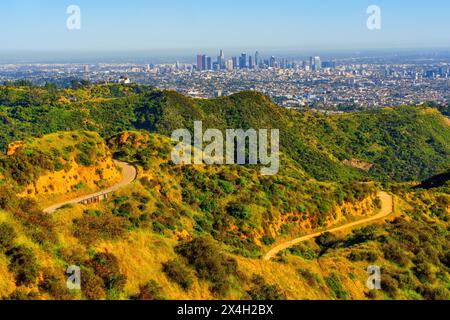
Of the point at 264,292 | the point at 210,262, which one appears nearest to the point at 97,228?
the point at 210,262

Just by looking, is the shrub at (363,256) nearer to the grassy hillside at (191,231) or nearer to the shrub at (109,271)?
the grassy hillside at (191,231)

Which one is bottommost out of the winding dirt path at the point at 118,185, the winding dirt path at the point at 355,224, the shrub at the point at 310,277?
the winding dirt path at the point at 355,224

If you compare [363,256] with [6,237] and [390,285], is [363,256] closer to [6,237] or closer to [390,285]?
[390,285]

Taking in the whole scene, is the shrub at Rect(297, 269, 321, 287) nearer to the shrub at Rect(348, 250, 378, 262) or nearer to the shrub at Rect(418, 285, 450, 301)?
the shrub at Rect(348, 250, 378, 262)

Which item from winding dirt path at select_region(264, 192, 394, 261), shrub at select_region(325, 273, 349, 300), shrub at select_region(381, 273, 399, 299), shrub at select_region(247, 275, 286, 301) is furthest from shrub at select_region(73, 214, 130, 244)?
shrub at select_region(381, 273, 399, 299)

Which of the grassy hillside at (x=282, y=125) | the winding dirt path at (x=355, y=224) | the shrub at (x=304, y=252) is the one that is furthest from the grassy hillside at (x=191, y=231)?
the grassy hillside at (x=282, y=125)
